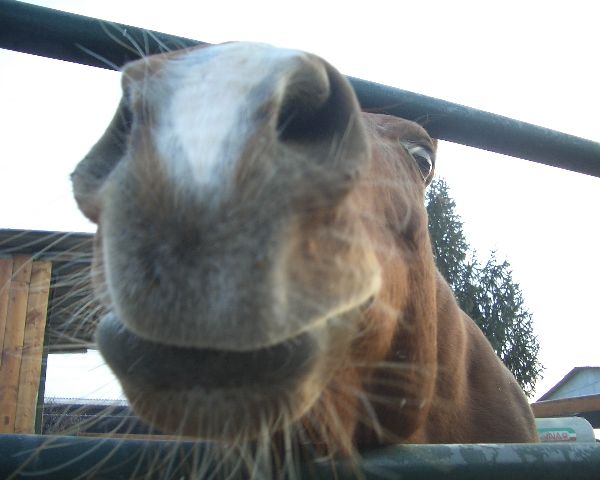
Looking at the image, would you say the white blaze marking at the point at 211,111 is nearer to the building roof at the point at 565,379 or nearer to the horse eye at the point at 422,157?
the horse eye at the point at 422,157

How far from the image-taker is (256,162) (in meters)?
0.96

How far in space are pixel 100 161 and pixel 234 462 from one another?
0.79 metres

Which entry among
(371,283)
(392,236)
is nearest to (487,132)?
(392,236)

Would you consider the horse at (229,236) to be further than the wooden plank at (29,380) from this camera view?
No

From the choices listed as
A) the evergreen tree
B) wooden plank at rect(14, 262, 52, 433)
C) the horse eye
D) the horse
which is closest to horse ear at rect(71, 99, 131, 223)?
the horse

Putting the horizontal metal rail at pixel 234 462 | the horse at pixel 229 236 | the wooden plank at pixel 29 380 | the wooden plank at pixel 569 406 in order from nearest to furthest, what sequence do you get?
the horse at pixel 229 236, the horizontal metal rail at pixel 234 462, the wooden plank at pixel 29 380, the wooden plank at pixel 569 406

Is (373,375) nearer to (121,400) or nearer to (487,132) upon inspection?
(121,400)

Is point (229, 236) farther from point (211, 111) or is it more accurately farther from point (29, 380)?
point (29, 380)

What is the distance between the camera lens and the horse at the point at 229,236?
919 millimetres

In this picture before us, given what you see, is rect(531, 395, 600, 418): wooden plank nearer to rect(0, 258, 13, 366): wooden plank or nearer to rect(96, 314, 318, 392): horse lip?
rect(0, 258, 13, 366): wooden plank

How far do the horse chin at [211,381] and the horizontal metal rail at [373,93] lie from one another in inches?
33.8

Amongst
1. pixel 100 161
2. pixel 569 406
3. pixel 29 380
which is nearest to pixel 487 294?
pixel 569 406

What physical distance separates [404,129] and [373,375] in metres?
1.06

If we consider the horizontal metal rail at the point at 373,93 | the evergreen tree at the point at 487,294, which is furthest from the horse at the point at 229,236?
the evergreen tree at the point at 487,294
